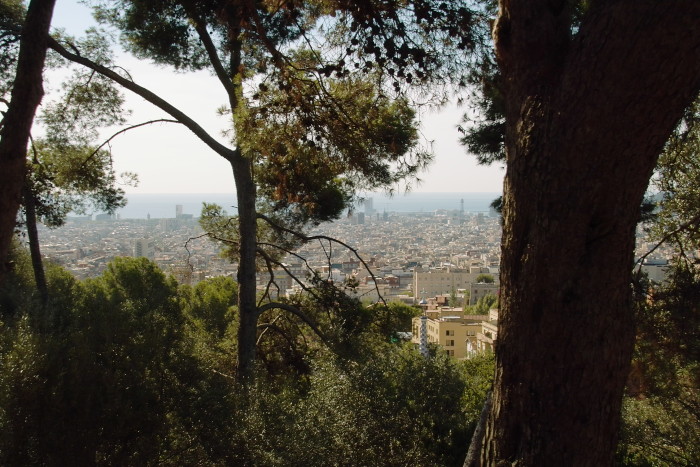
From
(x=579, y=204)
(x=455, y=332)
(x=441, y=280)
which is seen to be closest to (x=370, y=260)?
(x=579, y=204)

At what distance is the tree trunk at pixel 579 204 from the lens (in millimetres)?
1769

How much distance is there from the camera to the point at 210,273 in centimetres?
2131

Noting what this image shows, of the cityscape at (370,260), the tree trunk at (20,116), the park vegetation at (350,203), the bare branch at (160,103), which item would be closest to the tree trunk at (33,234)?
the park vegetation at (350,203)

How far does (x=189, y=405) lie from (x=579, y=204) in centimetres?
382

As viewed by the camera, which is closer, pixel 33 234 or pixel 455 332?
pixel 33 234

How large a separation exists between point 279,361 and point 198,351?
109 inches

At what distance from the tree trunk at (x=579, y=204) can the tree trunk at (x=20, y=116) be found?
119 inches

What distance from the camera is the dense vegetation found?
418 cm

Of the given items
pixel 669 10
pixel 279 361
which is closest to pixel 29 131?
pixel 669 10

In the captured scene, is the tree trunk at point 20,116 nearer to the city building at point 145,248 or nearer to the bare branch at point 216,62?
the bare branch at point 216,62

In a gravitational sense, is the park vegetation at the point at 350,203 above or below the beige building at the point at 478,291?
above

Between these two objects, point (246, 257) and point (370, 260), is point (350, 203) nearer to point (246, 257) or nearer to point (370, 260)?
point (246, 257)

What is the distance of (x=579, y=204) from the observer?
1.85 m

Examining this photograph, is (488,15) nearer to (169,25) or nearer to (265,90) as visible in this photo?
(265,90)
